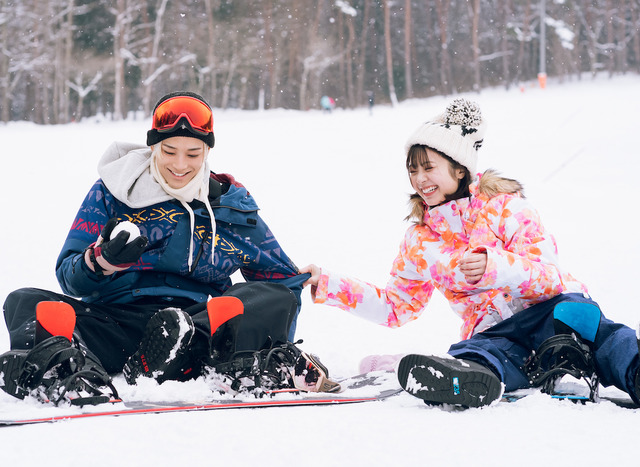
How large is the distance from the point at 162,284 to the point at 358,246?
3.98 meters

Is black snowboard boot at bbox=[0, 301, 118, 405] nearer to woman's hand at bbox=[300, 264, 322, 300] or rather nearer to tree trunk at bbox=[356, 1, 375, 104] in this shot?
woman's hand at bbox=[300, 264, 322, 300]

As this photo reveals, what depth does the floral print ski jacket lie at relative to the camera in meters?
2.39

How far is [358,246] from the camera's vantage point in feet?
21.3

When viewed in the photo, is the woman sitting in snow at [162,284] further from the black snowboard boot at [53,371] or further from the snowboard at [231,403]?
the snowboard at [231,403]

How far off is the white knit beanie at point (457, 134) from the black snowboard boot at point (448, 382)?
1.03m

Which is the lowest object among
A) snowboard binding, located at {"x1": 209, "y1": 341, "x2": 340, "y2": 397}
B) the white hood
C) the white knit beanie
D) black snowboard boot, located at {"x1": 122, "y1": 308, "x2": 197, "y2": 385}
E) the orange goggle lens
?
snowboard binding, located at {"x1": 209, "y1": 341, "x2": 340, "y2": 397}

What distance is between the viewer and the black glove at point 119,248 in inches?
83.3

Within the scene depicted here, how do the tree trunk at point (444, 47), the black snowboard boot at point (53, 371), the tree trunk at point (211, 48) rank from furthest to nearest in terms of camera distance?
the tree trunk at point (444, 47) → the tree trunk at point (211, 48) → the black snowboard boot at point (53, 371)

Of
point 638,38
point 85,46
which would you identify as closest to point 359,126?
point 85,46

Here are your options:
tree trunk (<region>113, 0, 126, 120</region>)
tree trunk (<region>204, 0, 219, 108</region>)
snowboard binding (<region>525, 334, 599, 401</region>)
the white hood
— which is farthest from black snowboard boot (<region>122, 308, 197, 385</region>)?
tree trunk (<region>204, 0, 219, 108</region>)

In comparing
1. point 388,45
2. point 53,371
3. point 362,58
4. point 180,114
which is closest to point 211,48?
point 362,58

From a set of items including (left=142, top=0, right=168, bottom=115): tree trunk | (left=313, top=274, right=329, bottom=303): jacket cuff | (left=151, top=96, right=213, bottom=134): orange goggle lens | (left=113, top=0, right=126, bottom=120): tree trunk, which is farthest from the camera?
(left=142, top=0, right=168, bottom=115): tree trunk

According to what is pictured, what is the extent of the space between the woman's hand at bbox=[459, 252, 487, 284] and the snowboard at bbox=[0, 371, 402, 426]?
0.48 m

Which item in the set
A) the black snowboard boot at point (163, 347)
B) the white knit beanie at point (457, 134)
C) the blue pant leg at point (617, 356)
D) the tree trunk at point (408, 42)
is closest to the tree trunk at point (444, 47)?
the tree trunk at point (408, 42)
